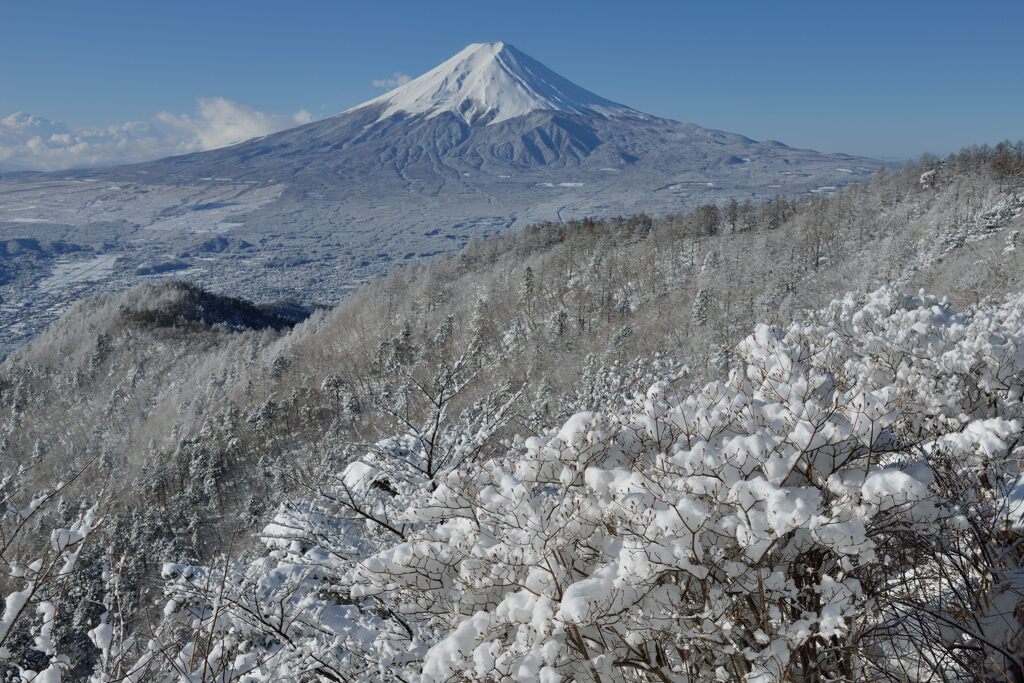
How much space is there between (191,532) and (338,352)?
27873mm

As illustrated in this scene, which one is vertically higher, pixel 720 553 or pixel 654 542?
pixel 654 542

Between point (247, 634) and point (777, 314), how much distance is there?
44526 millimetres

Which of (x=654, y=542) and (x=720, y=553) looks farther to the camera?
(x=720, y=553)

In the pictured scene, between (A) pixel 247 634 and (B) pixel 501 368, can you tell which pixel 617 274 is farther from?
(A) pixel 247 634

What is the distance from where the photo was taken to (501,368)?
171ft

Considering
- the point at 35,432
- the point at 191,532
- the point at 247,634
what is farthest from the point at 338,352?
the point at 247,634

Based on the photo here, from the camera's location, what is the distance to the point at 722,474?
9.58 ft

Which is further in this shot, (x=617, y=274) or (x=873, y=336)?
Answer: (x=617, y=274)

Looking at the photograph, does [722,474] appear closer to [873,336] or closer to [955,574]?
[955,574]

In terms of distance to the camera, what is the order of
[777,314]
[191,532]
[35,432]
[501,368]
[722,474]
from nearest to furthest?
[722,474] < [191,532] < [777,314] < [501,368] < [35,432]

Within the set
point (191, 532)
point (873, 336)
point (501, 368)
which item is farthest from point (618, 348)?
point (873, 336)

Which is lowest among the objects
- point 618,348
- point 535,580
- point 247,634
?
point 618,348

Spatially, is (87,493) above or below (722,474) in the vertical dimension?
below

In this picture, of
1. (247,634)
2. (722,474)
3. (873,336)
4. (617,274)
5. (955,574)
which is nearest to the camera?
(722,474)
